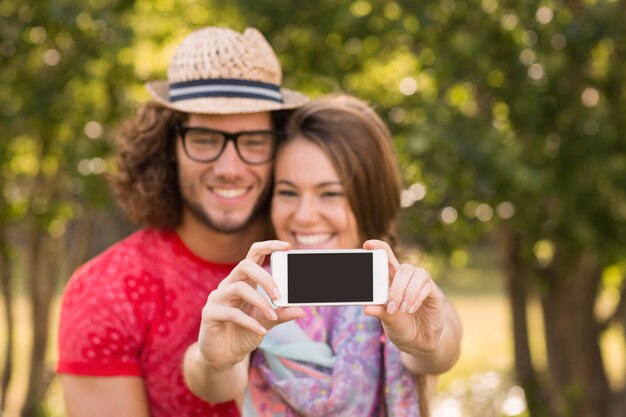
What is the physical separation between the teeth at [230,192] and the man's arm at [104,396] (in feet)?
1.94

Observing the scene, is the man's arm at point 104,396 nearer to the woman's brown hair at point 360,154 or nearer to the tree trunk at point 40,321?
the woman's brown hair at point 360,154

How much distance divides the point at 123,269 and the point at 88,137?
274 cm

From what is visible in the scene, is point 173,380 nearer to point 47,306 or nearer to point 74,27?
point 74,27

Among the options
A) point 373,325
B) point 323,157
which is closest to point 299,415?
point 373,325

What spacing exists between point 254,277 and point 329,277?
0.16 metres

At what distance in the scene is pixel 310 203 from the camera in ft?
9.73

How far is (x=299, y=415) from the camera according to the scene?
9.46ft

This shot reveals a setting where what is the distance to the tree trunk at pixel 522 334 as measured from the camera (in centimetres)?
600

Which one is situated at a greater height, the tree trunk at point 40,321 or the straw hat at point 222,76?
the straw hat at point 222,76

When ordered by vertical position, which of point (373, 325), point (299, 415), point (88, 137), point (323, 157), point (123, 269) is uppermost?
point (88, 137)

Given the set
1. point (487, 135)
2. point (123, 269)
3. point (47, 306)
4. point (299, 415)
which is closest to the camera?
point (299, 415)

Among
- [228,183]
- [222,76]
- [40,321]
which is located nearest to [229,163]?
[228,183]

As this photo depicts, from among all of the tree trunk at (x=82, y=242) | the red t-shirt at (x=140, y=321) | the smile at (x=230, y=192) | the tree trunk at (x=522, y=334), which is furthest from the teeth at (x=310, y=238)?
the tree trunk at (x=82, y=242)

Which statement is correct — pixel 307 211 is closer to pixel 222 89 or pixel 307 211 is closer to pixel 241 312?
pixel 222 89
